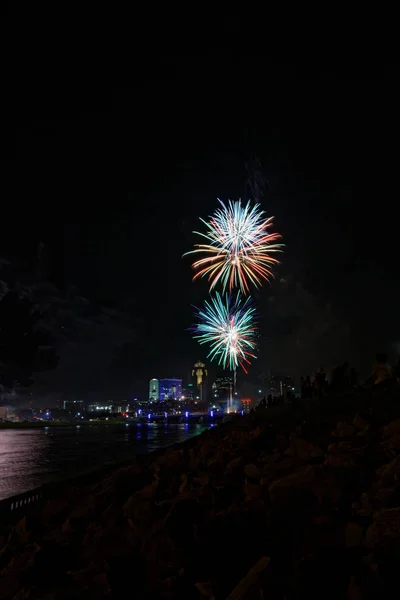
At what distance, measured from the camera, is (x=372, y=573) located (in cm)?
→ 235

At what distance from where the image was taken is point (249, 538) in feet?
10.4

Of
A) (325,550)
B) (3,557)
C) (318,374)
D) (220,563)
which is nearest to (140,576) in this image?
(220,563)

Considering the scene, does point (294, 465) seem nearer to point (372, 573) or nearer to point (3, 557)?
point (372, 573)

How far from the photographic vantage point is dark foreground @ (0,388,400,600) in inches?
101

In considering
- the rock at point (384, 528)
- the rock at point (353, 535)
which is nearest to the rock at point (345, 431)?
the rock at point (384, 528)

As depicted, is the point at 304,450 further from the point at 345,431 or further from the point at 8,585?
the point at 8,585

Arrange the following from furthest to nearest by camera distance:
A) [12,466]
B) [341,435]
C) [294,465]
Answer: [12,466], [341,435], [294,465]

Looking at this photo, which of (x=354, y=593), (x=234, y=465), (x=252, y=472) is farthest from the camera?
(x=234, y=465)

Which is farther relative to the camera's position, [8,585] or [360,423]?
[360,423]

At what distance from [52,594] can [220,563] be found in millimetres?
1166

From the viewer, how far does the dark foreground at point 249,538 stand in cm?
256

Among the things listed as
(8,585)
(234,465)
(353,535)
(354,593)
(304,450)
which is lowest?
(8,585)

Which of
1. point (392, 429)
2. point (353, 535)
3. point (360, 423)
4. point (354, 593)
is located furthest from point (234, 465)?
point (354, 593)

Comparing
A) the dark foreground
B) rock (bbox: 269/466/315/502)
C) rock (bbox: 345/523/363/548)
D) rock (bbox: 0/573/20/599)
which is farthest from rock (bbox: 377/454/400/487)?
rock (bbox: 0/573/20/599)
